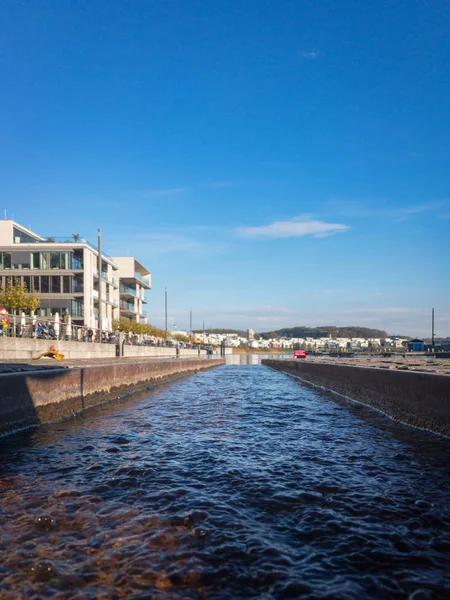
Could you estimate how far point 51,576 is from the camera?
3.18m

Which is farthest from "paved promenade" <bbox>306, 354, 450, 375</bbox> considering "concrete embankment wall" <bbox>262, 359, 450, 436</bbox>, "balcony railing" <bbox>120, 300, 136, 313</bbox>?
"balcony railing" <bbox>120, 300, 136, 313</bbox>

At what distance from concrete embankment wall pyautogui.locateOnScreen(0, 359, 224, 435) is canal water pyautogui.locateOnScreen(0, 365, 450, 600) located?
761mm

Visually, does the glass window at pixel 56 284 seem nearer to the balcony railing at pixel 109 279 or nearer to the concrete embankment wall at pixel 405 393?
the balcony railing at pixel 109 279

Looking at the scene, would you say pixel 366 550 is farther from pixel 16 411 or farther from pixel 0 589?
pixel 16 411

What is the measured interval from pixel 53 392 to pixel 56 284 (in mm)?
60473

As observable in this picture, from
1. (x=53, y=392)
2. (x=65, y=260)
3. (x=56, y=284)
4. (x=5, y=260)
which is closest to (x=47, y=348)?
(x=53, y=392)

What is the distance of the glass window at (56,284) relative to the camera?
221 ft

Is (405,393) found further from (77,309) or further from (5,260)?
(5,260)

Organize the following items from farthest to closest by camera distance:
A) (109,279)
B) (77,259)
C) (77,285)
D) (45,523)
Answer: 1. (109,279)
2. (77,259)
3. (77,285)
4. (45,523)

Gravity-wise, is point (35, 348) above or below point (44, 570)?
above

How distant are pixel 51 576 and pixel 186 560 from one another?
0.90m

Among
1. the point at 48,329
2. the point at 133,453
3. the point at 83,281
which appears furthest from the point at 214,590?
the point at 83,281

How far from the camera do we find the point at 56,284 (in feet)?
222

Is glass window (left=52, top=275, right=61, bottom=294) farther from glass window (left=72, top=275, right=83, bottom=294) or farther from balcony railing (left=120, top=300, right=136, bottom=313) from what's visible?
balcony railing (left=120, top=300, right=136, bottom=313)
